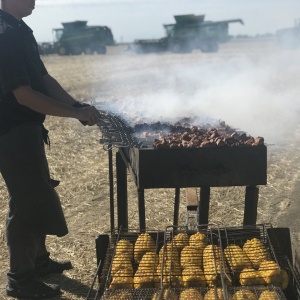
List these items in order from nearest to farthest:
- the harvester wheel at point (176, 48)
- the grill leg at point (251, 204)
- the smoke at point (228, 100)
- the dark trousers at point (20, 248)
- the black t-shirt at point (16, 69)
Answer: the black t-shirt at point (16, 69) < the dark trousers at point (20, 248) < the grill leg at point (251, 204) < the smoke at point (228, 100) < the harvester wheel at point (176, 48)

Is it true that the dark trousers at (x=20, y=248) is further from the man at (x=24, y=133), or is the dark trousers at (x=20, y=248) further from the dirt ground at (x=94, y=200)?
the dirt ground at (x=94, y=200)

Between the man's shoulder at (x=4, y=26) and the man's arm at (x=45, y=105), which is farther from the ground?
the man's shoulder at (x=4, y=26)

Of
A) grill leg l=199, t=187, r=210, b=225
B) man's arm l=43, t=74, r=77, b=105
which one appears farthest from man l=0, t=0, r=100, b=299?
grill leg l=199, t=187, r=210, b=225

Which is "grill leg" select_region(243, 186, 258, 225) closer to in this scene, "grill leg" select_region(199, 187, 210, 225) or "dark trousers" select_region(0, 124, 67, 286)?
"grill leg" select_region(199, 187, 210, 225)

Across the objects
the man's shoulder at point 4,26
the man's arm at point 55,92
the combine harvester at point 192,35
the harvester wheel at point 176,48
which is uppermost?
the man's shoulder at point 4,26

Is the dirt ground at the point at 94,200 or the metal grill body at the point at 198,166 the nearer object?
the metal grill body at the point at 198,166

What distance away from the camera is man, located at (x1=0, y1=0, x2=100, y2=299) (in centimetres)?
369

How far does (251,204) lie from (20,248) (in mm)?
2009

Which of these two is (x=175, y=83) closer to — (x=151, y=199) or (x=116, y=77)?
(x=116, y=77)

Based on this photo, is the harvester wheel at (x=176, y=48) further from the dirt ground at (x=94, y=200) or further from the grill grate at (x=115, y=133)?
the grill grate at (x=115, y=133)

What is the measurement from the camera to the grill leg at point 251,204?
14.4 ft

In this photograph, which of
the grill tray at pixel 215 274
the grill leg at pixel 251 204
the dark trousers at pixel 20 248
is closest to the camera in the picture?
the grill tray at pixel 215 274

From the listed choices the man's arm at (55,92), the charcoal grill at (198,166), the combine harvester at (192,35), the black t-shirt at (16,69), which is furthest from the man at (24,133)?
the combine harvester at (192,35)

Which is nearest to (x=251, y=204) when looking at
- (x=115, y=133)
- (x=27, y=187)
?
(x=115, y=133)
